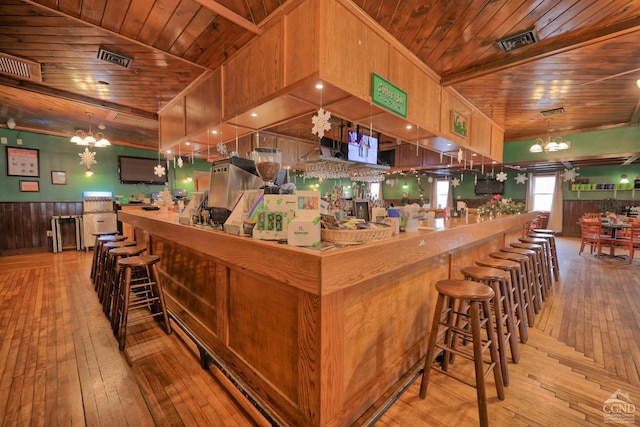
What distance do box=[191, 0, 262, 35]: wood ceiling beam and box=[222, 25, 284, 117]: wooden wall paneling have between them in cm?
10

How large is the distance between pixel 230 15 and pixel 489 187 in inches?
479

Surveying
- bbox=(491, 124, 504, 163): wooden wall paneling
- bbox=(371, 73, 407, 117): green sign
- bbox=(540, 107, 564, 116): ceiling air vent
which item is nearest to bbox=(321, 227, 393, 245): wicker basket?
bbox=(371, 73, 407, 117): green sign

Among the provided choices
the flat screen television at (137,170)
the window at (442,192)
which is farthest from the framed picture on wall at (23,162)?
the window at (442,192)

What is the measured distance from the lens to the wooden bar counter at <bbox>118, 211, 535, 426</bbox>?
136 centimetres

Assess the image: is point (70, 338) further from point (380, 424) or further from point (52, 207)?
point (52, 207)

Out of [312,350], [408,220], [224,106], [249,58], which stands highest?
[249,58]

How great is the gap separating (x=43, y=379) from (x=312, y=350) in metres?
2.14

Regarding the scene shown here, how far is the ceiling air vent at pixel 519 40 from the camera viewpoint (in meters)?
2.58

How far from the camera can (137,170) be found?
25.8 feet

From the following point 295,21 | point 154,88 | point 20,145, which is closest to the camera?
point 295,21

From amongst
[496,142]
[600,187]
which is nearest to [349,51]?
[496,142]

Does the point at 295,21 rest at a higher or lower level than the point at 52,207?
higher

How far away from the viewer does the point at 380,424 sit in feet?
5.40

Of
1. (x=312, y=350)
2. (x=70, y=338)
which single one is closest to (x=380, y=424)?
(x=312, y=350)
